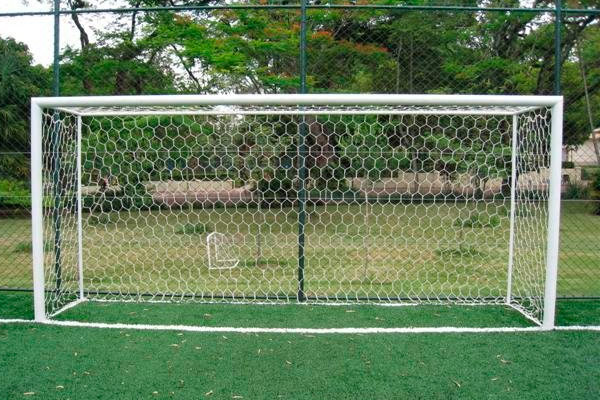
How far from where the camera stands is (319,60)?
10.2 meters

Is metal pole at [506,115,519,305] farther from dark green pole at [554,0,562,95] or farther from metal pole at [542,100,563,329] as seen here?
metal pole at [542,100,563,329]

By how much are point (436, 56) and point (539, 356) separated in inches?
341

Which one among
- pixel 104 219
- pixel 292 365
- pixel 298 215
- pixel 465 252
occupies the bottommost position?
pixel 292 365

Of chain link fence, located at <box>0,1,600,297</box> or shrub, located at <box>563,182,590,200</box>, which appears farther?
chain link fence, located at <box>0,1,600,297</box>

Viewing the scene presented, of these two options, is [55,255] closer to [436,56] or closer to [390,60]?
[390,60]

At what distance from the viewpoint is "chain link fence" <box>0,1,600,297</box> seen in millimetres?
9797

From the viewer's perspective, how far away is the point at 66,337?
3453mm

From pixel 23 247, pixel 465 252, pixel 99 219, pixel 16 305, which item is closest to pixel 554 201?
pixel 465 252

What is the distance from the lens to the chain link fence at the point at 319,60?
9797mm

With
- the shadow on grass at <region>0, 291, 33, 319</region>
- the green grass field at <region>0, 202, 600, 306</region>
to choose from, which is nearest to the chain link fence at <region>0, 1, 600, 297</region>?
the green grass field at <region>0, 202, 600, 306</region>

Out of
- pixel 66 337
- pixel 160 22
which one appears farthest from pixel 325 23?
pixel 66 337

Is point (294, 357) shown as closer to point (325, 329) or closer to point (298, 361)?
point (298, 361)

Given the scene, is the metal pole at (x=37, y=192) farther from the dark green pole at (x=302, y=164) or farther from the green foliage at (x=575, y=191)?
the green foliage at (x=575, y=191)

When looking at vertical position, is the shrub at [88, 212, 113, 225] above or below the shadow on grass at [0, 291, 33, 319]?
above
